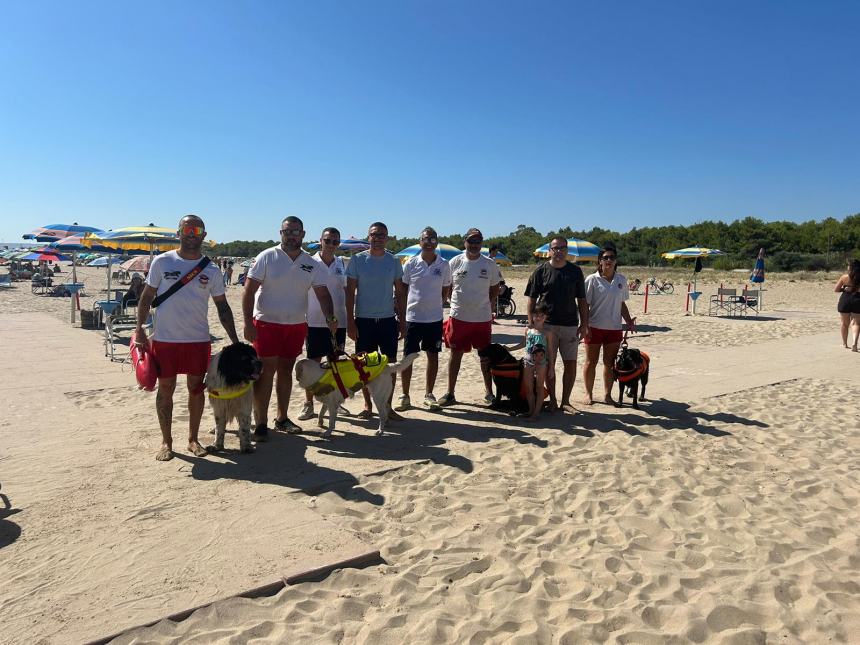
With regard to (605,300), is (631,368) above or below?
below

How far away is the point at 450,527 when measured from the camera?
371 centimetres

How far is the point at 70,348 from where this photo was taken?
10.4 meters

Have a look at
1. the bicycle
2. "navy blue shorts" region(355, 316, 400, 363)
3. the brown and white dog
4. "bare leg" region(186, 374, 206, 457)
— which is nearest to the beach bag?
"bare leg" region(186, 374, 206, 457)

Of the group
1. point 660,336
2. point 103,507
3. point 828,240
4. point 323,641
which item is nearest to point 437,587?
point 323,641

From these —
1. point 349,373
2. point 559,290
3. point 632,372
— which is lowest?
point 632,372

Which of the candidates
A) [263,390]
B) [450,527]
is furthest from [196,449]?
[450,527]

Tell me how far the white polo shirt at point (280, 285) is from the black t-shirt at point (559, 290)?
7.57 ft

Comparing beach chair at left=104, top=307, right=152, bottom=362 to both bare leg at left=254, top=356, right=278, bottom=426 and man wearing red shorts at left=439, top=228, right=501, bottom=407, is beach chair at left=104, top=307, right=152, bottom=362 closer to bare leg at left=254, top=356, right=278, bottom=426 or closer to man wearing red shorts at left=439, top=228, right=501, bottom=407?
bare leg at left=254, top=356, right=278, bottom=426

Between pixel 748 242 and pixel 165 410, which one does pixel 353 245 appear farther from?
pixel 748 242

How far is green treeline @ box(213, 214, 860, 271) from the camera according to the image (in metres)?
47.8

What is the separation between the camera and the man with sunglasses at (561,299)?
19.8ft

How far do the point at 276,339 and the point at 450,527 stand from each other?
7.42 feet

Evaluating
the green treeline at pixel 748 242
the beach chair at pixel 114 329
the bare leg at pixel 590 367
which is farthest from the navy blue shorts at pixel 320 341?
the green treeline at pixel 748 242

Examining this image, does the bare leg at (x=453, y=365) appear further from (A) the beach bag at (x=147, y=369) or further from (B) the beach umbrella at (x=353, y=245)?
(B) the beach umbrella at (x=353, y=245)
